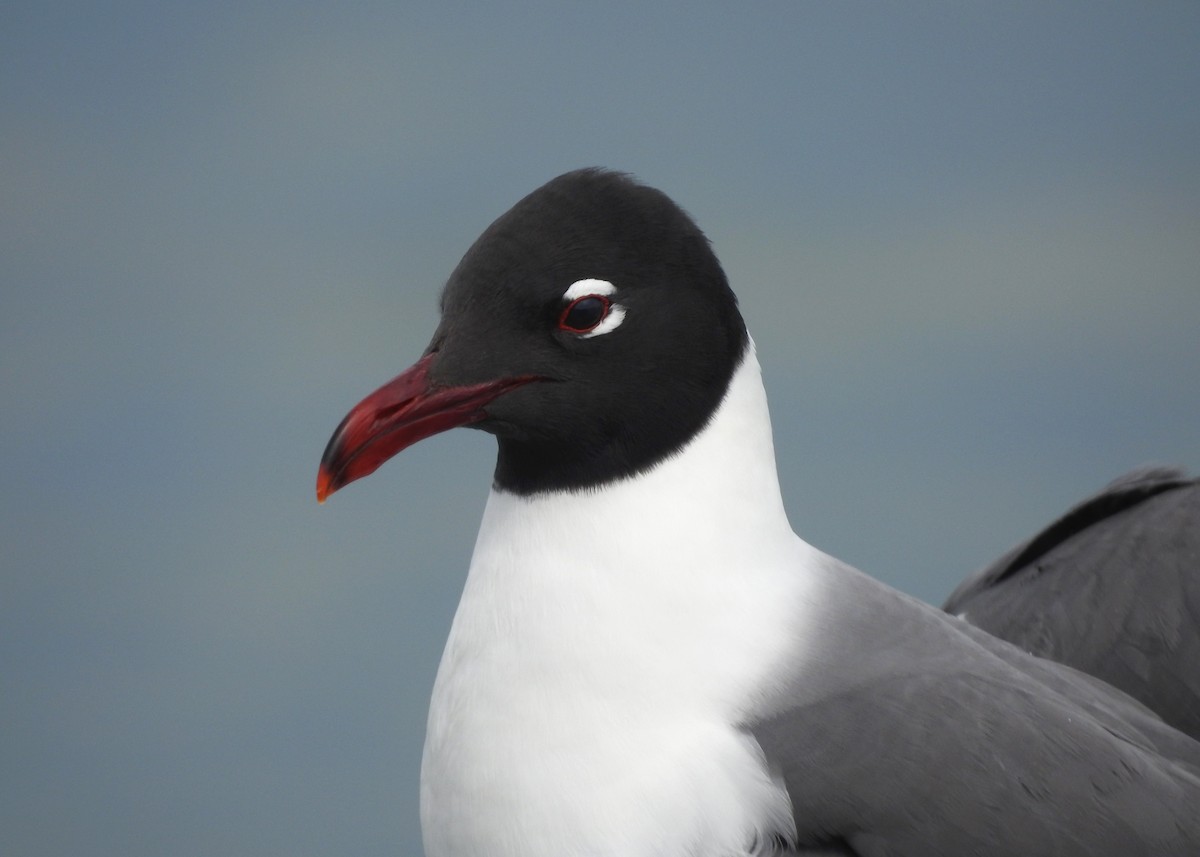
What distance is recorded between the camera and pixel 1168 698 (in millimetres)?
3006

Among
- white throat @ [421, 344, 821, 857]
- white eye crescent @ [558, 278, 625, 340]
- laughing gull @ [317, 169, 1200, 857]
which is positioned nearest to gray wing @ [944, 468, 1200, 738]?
laughing gull @ [317, 169, 1200, 857]

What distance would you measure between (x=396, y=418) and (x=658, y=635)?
0.49m

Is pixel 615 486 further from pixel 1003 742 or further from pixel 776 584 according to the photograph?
pixel 1003 742

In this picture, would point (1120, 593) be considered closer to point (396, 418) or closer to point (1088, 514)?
point (1088, 514)

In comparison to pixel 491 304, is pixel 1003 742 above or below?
below

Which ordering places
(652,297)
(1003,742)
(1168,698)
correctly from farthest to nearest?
(1168,698)
(652,297)
(1003,742)

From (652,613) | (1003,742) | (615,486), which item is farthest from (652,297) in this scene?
(1003,742)

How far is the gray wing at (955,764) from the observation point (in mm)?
2012

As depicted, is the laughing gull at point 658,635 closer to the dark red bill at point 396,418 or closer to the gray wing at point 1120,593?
the dark red bill at point 396,418

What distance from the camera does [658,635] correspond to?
2.19 meters

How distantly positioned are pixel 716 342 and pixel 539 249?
301mm

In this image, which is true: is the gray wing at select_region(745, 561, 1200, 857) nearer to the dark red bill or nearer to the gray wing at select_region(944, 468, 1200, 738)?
the dark red bill

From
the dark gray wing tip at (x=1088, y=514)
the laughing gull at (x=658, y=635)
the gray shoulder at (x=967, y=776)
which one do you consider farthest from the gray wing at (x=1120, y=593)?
the gray shoulder at (x=967, y=776)

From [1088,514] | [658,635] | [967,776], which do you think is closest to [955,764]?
[967,776]
